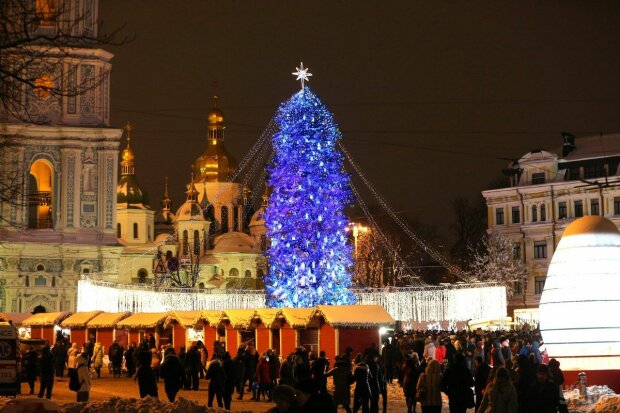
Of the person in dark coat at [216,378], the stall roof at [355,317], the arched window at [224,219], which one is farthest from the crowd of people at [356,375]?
the arched window at [224,219]

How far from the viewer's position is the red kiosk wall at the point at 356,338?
34.8 m

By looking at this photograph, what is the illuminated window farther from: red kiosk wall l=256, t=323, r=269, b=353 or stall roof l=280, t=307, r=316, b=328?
red kiosk wall l=256, t=323, r=269, b=353

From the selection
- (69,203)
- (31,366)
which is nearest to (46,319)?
(31,366)

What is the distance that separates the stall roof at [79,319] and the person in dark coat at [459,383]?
2867 centimetres

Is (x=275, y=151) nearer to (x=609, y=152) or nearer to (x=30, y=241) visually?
(x=30, y=241)

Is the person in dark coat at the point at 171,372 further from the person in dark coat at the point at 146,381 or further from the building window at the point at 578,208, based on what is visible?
the building window at the point at 578,208

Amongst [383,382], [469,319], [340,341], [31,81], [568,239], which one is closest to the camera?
[31,81]

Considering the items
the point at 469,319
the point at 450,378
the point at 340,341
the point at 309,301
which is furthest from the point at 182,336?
the point at 450,378

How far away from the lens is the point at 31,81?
17.3 m

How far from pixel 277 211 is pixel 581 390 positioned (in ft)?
55.9

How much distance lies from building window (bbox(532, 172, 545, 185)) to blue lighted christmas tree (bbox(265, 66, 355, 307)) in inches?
1540

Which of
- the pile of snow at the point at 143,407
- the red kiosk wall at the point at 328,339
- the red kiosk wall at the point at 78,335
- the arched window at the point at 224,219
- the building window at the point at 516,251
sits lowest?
the pile of snow at the point at 143,407

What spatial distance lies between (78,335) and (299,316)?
14.1 meters

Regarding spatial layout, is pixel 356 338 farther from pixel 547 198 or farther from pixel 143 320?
pixel 547 198
